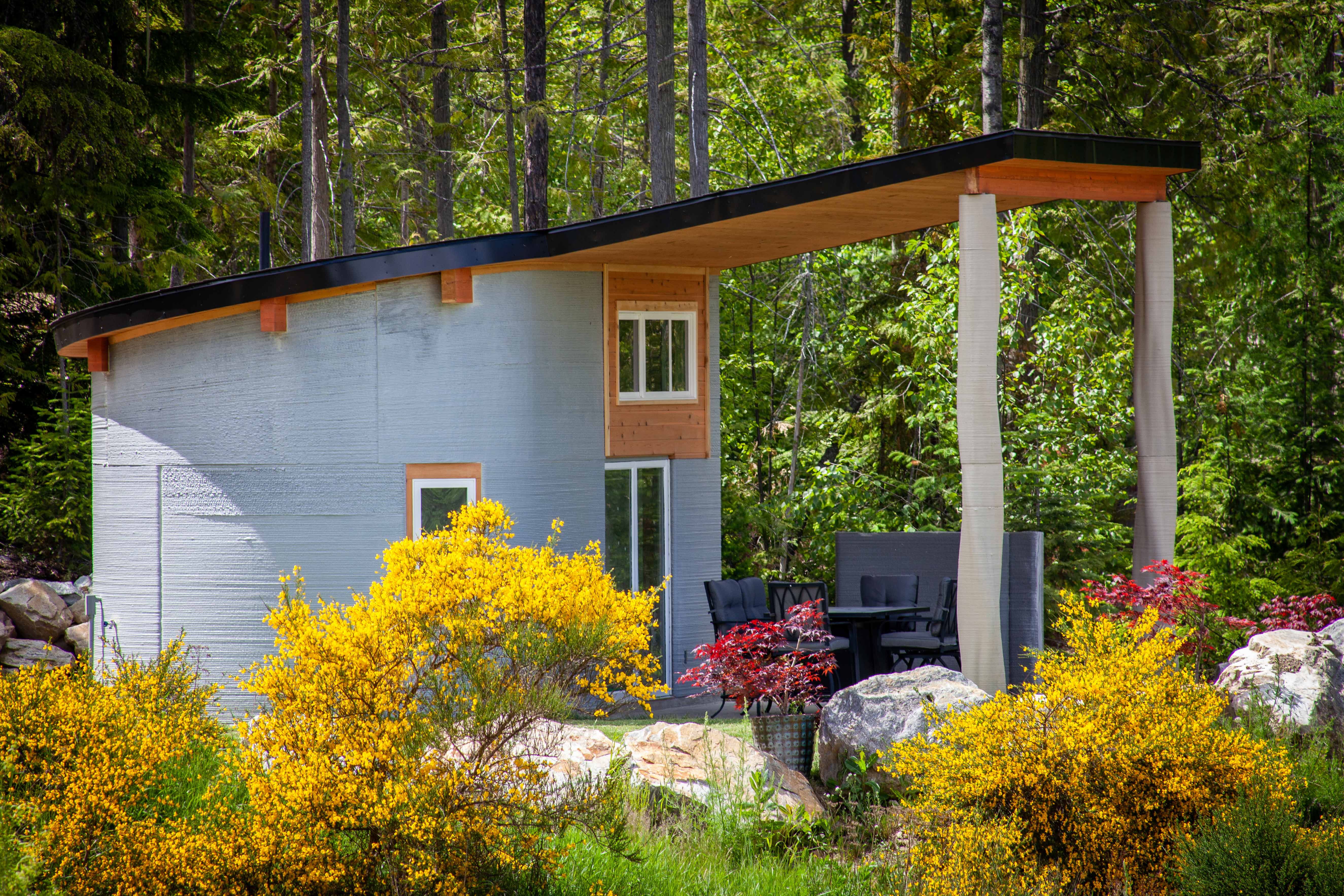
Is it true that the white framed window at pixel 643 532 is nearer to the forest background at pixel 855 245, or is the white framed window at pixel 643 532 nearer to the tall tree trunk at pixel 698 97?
the forest background at pixel 855 245

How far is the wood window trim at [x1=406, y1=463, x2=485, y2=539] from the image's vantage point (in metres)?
8.72

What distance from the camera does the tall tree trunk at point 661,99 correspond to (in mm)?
13445

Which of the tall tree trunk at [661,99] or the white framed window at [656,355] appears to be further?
the tall tree trunk at [661,99]

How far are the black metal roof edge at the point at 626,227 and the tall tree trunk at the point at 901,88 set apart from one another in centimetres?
671

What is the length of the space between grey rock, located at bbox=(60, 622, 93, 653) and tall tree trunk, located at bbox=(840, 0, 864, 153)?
981 cm

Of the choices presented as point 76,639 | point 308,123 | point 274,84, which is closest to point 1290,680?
point 76,639

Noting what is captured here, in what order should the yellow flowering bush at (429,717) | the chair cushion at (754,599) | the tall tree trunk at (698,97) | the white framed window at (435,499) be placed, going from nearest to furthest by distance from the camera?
the yellow flowering bush at (429,717) < the white framed window at (435,499) < the chair cushion at (754,599) < the tall tree trunk at (698,97)

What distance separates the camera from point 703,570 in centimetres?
995

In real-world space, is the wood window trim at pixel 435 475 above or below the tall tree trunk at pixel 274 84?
below

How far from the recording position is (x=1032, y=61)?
1414cm

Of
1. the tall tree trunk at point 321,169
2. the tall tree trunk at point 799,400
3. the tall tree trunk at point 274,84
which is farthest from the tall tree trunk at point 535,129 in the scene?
the tall tree trunk at point 799,400

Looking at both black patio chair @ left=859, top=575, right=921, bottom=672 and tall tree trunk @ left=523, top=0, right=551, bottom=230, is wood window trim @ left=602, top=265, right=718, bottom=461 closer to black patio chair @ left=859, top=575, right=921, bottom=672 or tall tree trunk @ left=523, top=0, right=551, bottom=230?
black patio chair @ left=859, top=575, right=921, bottom=672

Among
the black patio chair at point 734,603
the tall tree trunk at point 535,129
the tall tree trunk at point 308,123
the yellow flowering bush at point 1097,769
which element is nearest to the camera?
the yellow flowering bush at point 1097,769

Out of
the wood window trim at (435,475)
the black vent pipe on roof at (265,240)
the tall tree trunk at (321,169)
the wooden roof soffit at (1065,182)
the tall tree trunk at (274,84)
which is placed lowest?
the wood window trim at (435,475)
